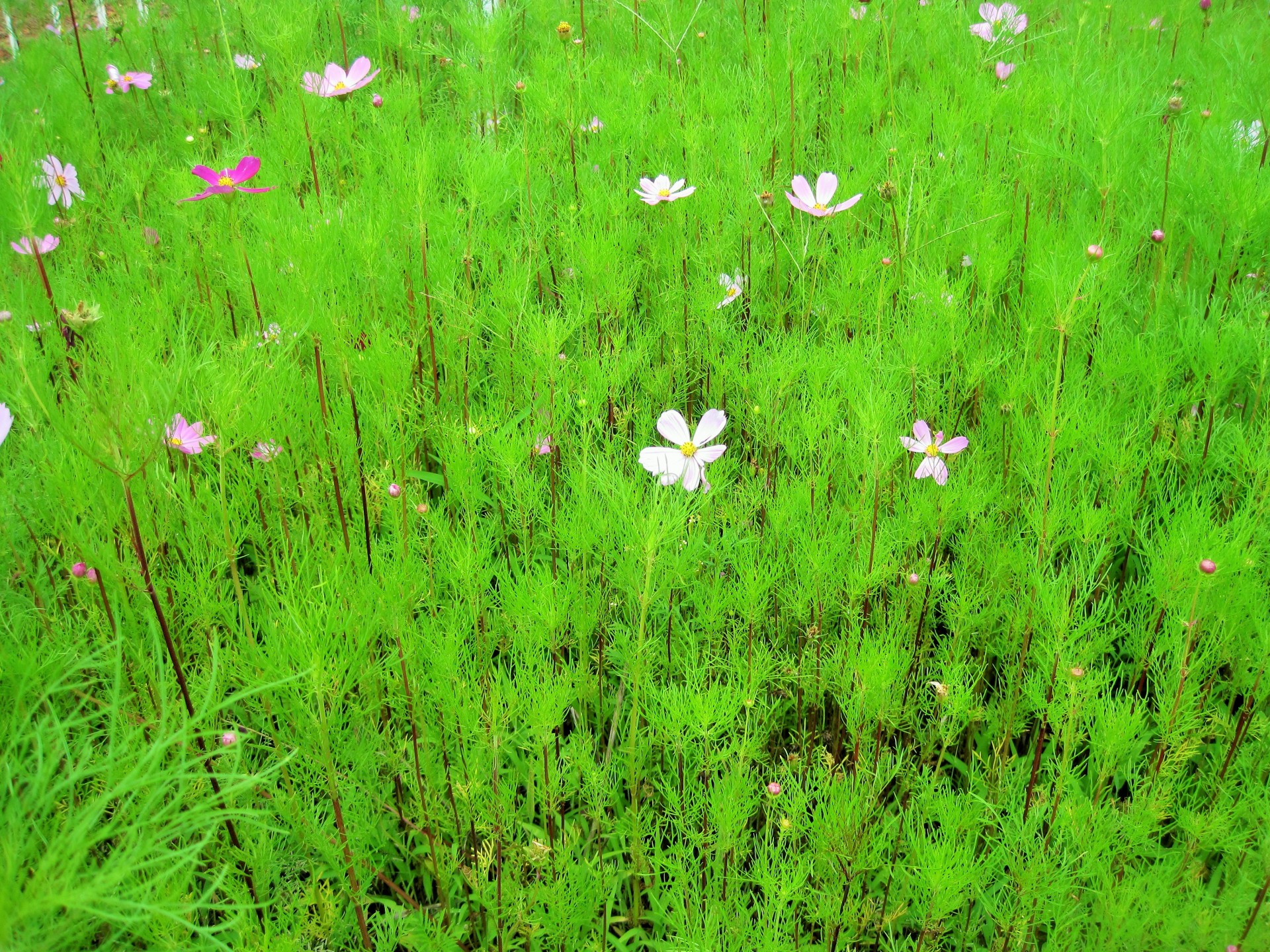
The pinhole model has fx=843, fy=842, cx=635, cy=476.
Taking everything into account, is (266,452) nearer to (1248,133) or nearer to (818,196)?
(818,196)

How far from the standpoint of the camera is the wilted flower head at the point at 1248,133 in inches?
83.0

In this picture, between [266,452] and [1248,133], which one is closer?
[266,452]

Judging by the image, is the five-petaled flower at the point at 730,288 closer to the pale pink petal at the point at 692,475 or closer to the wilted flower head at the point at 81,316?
the pale pink petal at the point at 692,475

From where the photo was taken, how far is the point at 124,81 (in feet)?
9.99

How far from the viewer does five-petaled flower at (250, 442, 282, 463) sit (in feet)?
4.71

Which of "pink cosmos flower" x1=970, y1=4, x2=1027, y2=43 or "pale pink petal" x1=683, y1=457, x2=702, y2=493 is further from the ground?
"pink cosmos flower" x1=970, y1=4, x2=1027, y2=43

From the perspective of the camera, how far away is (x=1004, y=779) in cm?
124

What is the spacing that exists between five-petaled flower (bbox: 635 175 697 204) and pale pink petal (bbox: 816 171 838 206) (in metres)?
0.31

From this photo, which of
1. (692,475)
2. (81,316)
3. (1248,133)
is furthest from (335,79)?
(1248,133)

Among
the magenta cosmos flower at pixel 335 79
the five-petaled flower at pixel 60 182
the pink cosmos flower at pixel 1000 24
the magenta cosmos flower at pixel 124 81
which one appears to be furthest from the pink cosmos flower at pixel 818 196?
the magenta cosmos flower at pixel 124 81

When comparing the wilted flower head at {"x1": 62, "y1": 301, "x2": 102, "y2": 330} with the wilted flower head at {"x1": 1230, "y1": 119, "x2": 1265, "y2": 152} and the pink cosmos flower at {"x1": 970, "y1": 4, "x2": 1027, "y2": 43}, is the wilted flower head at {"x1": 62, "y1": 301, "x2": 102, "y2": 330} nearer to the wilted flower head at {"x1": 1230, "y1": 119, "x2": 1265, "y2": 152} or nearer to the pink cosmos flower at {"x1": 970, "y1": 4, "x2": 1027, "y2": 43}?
the wilted flower head at {"x1": 1230, "y1": 119, "x2": 1265, "y2": 152}

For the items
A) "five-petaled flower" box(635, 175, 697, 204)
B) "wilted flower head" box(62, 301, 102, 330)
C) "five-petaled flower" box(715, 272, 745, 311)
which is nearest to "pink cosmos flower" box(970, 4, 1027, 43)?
"five-petaled flower" box(635, 175, 697, 204)

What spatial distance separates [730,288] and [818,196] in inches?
16.9

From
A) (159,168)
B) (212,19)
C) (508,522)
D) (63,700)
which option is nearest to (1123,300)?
(508,522)
